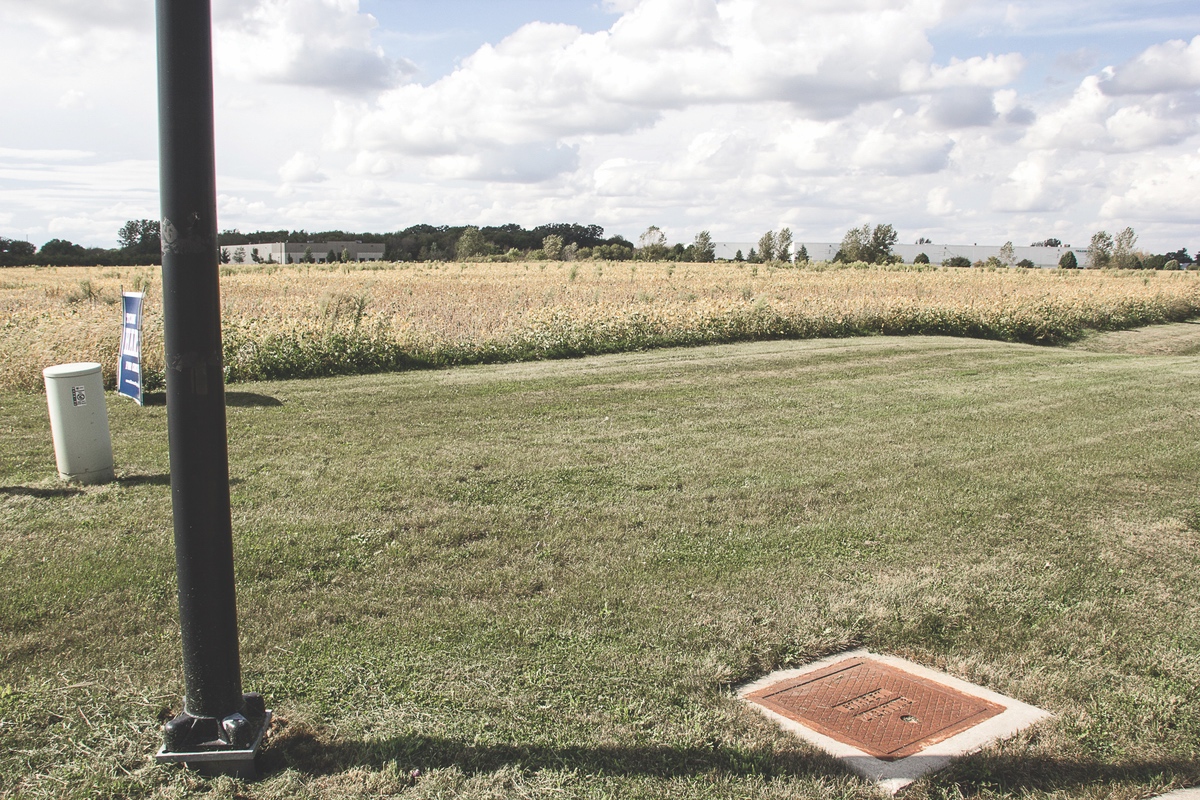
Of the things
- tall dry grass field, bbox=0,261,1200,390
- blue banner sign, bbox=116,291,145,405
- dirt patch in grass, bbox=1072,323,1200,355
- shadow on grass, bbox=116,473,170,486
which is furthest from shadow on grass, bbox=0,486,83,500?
dirt patch in grass, bbox=1072,323,1200,355

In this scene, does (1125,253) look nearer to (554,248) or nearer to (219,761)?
(554,248)

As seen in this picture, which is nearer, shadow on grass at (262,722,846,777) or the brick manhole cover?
shadow on grass at (262,722,846,777)

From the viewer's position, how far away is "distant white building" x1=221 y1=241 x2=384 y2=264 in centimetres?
7788

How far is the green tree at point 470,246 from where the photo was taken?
78188 mm

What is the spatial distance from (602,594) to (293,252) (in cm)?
8257

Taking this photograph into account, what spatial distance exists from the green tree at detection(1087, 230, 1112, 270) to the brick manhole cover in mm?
64895

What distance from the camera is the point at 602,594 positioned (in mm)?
4426

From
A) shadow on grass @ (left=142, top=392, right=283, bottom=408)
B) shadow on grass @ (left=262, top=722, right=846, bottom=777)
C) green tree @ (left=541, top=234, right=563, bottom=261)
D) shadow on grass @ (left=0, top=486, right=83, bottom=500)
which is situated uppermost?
green tree @ (left=541, top=234, right=563, bottom=261)

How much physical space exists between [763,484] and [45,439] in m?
6.47

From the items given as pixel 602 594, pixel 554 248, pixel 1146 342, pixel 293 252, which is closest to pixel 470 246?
pixel 554 248

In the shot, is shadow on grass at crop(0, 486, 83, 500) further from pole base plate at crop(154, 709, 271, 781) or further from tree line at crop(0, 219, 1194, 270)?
tree line at crop(0, 219, 1194, 270)

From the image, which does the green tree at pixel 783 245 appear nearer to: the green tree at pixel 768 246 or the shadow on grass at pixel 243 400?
the green tree at pixel 768 246

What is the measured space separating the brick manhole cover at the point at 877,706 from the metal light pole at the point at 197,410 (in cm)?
206

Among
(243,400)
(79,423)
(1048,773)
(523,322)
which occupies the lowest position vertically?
(1048,773)
